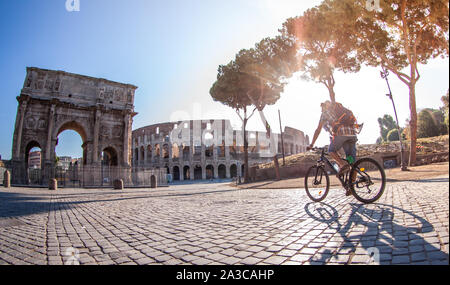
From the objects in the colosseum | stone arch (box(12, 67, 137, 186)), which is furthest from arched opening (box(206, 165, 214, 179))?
stone arch (box(12, 67, 137, 186))

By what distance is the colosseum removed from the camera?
4459cm

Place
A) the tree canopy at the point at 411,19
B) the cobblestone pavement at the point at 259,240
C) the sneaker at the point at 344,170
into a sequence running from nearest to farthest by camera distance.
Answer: the tree canopy at the point at 411,19
the cobblestone pavement at the point at 259,240
the sneaker at the point at 344,170

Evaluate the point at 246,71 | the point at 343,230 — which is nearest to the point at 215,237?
the point at 343,230

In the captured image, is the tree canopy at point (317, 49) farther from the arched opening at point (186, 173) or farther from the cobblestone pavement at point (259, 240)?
the arched opening at point (186, 173)

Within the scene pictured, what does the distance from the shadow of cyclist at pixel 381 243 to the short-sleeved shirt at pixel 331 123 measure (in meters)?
1.38

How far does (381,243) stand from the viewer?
1.54m

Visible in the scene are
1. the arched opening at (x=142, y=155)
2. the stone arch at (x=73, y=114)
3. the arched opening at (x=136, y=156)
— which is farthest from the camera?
the arched opening at (x=136, y=156)

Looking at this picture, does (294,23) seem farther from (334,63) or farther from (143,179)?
(143,179)

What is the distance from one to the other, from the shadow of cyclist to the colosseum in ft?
137

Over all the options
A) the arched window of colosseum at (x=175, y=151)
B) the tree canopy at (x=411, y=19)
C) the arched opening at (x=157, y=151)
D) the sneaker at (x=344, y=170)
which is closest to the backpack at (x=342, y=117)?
the sneaker at (x=344, y=170)

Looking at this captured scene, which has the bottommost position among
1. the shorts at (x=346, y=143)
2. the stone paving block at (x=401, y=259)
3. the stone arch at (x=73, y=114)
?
the stone paving block at (x=401, y=259)

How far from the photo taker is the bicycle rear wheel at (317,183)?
3.84m

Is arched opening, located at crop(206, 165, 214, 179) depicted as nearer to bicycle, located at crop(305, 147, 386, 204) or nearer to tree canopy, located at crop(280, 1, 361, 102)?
tree canopy, located at crop(280, 1, 361, 102)

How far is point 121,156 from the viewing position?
2620 centimetres
